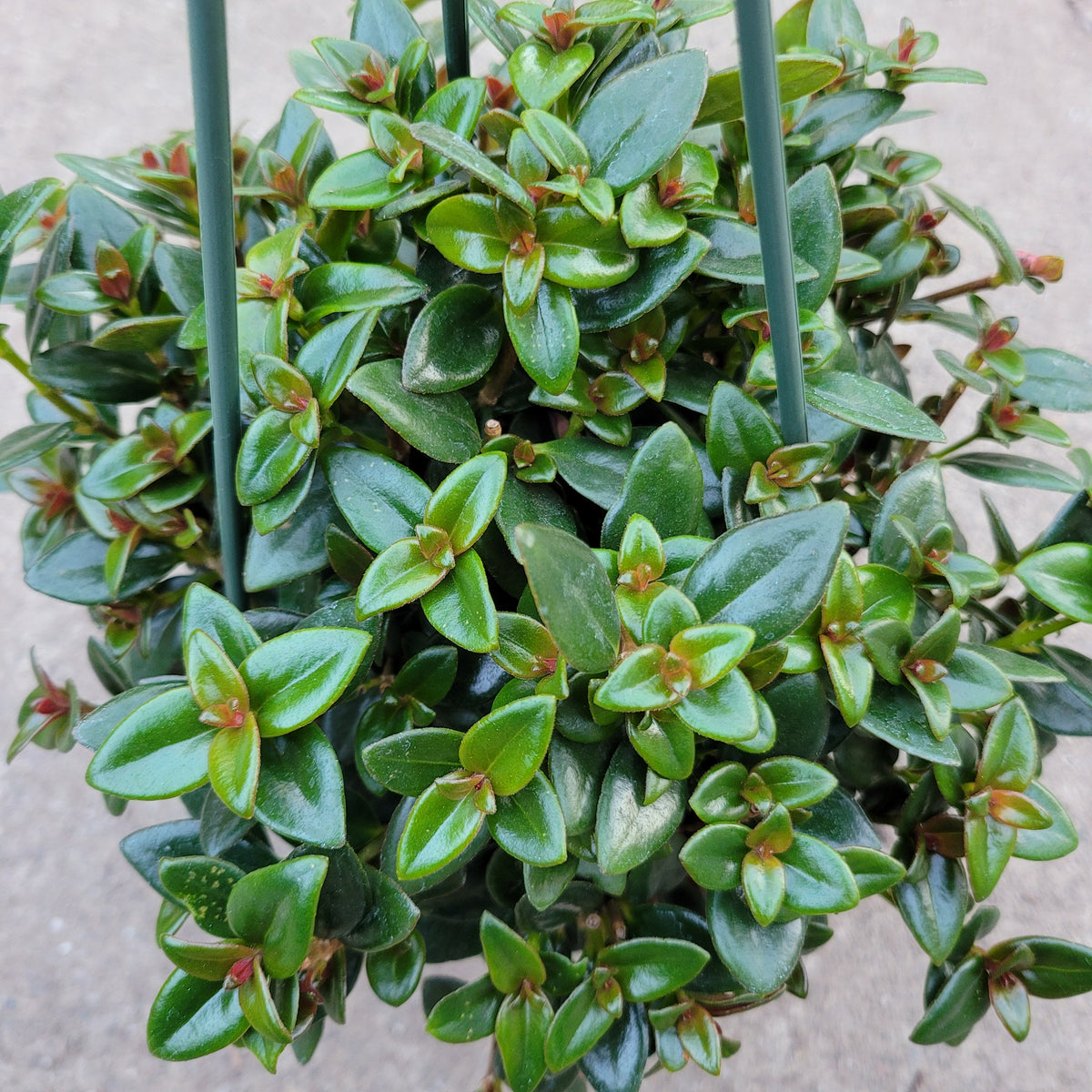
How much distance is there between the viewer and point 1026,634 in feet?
2.15

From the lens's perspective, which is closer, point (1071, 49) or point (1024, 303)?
point (1024, 303)

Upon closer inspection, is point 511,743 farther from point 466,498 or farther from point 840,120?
point 840,120

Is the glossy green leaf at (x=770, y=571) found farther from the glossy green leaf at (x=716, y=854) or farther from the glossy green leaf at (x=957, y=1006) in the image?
the glossy green leaf at (x=957, y=1006)

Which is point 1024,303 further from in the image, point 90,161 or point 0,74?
point 0,74

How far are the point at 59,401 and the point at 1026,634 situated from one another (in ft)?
2.40

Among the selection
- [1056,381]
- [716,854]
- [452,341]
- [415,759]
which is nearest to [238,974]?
[415,759]

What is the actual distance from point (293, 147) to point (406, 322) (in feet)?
0.68

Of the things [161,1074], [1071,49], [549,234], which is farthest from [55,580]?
[1071,49]

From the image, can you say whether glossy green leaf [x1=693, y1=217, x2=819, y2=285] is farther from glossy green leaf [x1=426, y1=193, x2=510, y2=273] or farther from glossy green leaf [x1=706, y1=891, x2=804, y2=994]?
glossy green leaf [x1=706, y1=891, x2=804, y2=994]

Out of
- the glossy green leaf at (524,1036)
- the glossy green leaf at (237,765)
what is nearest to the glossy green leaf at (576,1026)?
the glossy green leaf at (524,1036)

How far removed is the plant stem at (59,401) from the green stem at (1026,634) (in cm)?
68

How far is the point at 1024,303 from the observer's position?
1.44 meters

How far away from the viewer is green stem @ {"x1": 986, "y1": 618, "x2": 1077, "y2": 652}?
2.09 feet

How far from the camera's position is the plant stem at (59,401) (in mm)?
670
